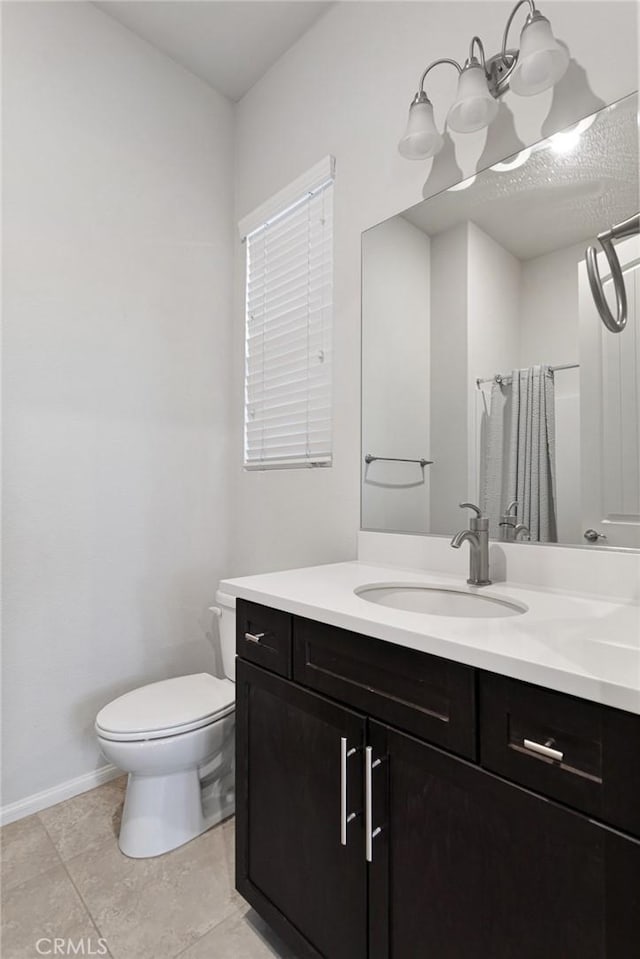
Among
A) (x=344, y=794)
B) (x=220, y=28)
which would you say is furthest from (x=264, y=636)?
(x=220, y=28)

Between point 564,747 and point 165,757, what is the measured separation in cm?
123

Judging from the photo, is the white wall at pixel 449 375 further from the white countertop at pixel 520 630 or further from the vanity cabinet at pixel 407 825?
the vanity cabinet at pixel 407 825

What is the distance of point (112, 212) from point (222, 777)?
7.14 feet

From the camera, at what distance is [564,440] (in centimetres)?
122

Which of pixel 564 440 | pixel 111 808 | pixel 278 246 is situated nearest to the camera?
pixel 564 440

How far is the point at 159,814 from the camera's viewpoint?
1543mm

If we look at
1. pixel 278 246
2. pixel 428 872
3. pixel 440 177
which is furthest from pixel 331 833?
pixel 278 246

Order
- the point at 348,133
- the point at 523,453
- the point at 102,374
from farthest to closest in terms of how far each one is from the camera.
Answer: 1. the point at 102,374
2. the point at 348,133
3. the point at 523,453

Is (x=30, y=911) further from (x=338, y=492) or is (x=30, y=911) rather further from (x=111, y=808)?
(x=338, y=492)

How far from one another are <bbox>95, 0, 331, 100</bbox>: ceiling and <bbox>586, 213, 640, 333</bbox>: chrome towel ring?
1540 millimetres

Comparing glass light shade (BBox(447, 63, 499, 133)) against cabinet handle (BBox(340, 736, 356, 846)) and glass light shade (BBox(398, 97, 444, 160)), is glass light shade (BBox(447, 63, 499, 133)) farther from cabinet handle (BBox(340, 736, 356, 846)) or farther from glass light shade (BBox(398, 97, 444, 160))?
cabinet handle (BBox(340, 736, 356, 846))

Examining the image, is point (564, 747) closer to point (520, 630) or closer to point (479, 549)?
point (520, 630)

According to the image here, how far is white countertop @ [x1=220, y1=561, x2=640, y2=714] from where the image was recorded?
0.65 metres

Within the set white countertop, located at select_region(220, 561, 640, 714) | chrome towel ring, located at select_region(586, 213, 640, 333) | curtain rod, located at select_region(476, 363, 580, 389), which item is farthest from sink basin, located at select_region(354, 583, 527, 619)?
chrome towel ring, located at select_region(586, 213, 640, 333)
